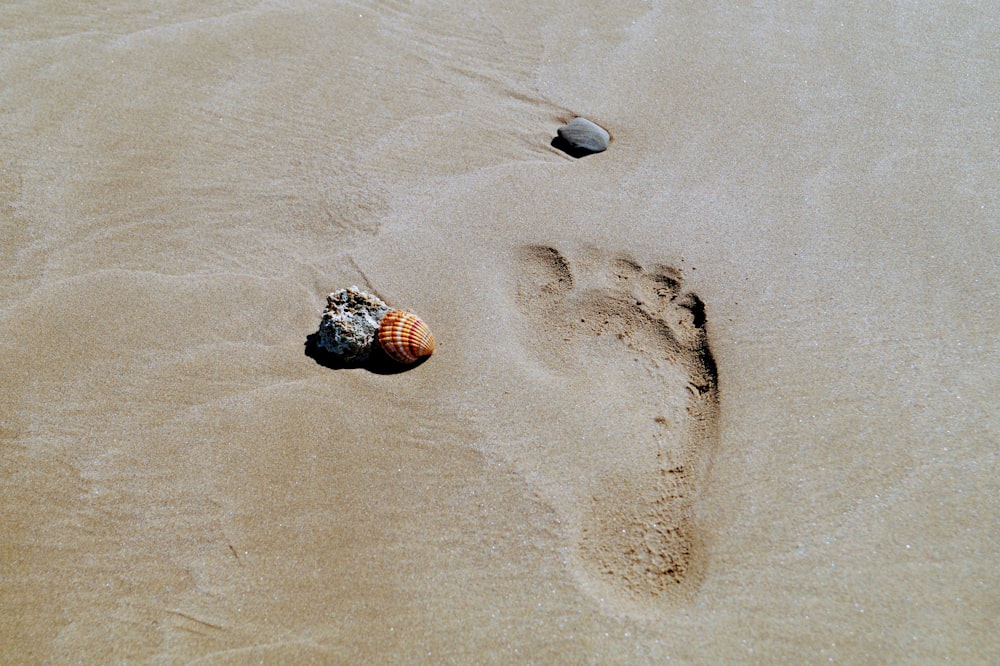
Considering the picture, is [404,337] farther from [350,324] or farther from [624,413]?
[624,413]

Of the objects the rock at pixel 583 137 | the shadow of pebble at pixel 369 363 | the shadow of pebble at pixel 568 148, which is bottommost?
the shadow of pebble at pixel 369 363

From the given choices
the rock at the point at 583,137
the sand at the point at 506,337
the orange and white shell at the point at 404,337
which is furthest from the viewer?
the rock at the point at 583,137

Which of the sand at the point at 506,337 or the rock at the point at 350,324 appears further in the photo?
the rock at the point at 350,324

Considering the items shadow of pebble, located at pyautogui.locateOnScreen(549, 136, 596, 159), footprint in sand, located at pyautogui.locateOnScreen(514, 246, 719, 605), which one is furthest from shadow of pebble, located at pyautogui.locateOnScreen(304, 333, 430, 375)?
shadow of pebble, located at pyautogui.locateOnScreen(549, 136, 596, 159)

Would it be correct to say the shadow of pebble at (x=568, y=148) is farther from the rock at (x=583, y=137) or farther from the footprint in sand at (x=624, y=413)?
the footprint in sand at (x=624, y=413)

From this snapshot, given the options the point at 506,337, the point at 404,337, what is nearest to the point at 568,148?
the point at 506,337

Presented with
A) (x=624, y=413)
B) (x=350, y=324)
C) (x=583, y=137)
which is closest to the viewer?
(x=624, y=413)

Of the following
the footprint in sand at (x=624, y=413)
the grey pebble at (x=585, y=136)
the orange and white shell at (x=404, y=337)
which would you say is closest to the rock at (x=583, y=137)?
the grey pebble at (x=585, y=136)
